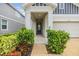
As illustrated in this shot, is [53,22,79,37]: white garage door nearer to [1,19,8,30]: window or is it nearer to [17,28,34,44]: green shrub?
[1,19,8,30]: window

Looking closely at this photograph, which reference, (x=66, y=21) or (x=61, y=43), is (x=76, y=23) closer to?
(x=66, y=21)

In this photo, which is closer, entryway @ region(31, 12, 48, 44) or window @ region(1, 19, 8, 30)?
window @ region(1, 19, 8, 30)

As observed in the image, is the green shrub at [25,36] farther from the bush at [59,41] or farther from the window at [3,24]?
the window at [3,24]

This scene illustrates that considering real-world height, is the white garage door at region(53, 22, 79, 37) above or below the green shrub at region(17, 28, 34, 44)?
above

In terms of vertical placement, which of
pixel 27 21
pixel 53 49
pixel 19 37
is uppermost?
pixel 27 21

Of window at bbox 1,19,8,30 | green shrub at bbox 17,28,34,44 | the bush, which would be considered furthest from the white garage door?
the bush

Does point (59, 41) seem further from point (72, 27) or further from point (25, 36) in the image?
point (72, 27)

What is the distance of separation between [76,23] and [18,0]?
63.1 ft

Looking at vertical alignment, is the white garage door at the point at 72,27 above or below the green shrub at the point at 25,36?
above

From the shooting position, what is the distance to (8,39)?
9047mm

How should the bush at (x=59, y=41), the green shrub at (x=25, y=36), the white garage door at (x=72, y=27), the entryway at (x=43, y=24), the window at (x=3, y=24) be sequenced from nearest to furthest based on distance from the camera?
the bush at (x=59, y=41) < the green shrub at (x=25, y=36) < the window at (x=3, y=24) < the entryway at (x=43, y=24) < the white garage door at (x=72, y=27)

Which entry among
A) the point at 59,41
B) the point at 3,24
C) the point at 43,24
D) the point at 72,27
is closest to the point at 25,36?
the point at 59,41

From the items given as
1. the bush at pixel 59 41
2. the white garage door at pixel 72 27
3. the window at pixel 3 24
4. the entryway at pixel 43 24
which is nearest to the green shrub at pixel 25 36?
the bush at pixel 59 41

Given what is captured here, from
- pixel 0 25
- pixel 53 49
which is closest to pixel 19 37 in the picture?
pixel 53 49
